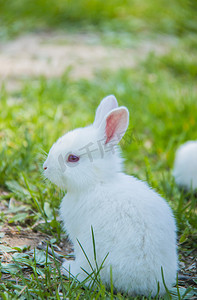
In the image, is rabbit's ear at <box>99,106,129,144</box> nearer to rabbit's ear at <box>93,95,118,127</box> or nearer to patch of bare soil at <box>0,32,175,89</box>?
rabbit's ear at <box>93,95,118,127</box>

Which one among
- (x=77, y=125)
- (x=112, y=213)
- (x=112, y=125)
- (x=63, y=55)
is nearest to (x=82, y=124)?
(x=77, y=125)

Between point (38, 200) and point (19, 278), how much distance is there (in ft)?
2.65

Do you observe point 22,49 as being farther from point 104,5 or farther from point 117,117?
point 117,117

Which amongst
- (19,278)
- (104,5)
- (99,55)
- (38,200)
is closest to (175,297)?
(19,278)

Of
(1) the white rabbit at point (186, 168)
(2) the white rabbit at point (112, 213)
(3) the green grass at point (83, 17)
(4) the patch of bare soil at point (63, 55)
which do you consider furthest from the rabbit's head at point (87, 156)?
(3) the green grass at point (83, 17)

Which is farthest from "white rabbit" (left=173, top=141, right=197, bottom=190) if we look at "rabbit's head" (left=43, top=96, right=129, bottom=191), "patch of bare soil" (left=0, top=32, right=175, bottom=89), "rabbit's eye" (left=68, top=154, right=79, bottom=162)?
"patch of bare soil" (left=0, top=32, right=175, bottom=89)

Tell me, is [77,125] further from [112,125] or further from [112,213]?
[112,213]

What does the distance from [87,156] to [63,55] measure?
155 inches

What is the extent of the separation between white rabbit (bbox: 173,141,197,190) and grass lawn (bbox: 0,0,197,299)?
14cm

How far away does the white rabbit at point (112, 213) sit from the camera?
7.01 ft

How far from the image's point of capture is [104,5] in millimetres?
7320

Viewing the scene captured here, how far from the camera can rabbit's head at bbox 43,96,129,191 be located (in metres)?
2.30

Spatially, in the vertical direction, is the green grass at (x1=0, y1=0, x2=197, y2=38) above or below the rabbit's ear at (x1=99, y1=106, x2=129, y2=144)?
above

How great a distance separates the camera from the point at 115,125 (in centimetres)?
234
